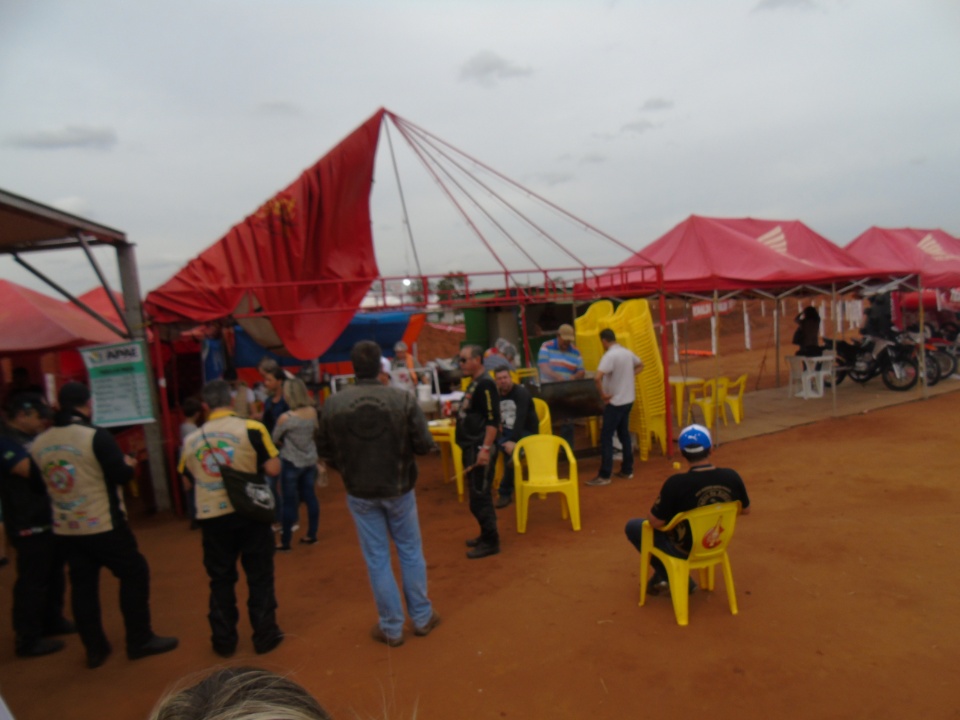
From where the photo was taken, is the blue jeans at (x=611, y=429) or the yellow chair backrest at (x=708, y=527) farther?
the blue jeans at (x=611, y=429)

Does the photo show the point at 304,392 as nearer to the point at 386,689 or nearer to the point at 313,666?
the point at 313,666

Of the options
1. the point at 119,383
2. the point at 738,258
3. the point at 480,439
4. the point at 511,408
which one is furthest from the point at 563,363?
the point at 119,383

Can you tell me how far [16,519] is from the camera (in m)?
3.84

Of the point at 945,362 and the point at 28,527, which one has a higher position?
the point at 28,527

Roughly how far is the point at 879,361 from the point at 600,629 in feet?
35.3

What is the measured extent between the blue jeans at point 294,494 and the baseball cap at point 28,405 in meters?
1.94

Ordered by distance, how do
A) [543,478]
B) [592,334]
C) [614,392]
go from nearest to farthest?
[543,478], [614,392], [592,334]

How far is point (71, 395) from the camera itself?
3.70 metres

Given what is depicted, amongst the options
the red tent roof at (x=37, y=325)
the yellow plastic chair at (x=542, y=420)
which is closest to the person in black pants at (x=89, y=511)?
the yellow plastic chair at (x=542, y=420)

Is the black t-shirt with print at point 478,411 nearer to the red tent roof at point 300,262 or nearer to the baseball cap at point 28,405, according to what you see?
the red tent roof at point 300,262

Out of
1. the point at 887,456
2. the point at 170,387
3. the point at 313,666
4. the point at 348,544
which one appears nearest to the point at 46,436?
the point at 313,666

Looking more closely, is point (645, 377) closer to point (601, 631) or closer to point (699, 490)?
point (699, 490)

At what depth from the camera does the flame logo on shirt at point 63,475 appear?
3.60 metres

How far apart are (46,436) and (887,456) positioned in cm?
812
